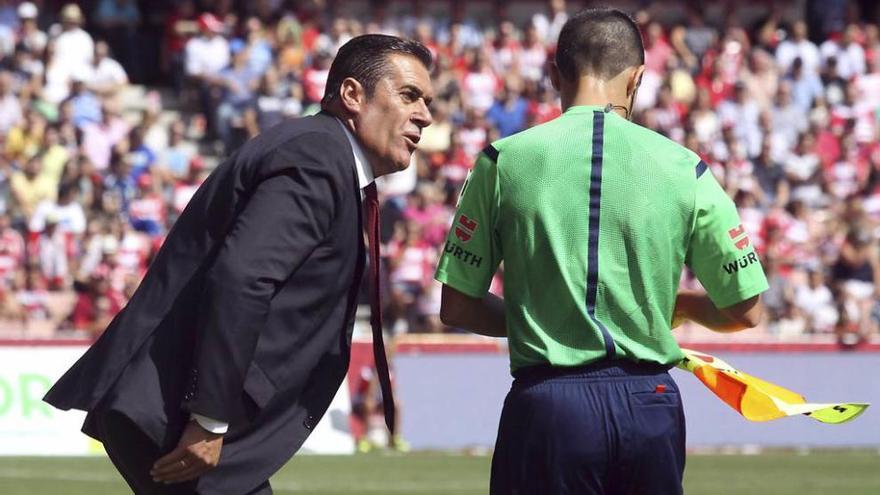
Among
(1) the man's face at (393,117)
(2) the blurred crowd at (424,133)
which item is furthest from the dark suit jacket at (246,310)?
(2) the blurred crowd at (424,133)

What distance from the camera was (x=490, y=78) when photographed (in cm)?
2303

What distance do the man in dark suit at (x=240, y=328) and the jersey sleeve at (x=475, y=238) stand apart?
11.6 inches

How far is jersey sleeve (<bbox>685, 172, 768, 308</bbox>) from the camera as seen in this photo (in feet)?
14.1

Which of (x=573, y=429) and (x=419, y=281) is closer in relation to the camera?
(x=573, y=429)

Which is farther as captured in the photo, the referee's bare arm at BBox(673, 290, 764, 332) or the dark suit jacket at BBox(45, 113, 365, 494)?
the referee's bare arm at BBox(673, 290, 764, 332)

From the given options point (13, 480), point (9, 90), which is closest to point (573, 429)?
point (13, 480)

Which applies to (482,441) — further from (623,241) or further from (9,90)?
(623,241)

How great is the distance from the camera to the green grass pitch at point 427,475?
12.0 metres

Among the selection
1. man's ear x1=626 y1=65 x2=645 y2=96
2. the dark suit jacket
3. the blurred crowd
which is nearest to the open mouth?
the dark suit jacket

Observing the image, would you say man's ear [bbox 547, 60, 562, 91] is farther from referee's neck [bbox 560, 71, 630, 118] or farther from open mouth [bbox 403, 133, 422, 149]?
open mouth [bbox 403, 133, 422, 149]

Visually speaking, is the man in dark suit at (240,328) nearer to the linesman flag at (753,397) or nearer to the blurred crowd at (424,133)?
the linesman flag at (753,397)

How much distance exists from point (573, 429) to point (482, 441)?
43.1 feet

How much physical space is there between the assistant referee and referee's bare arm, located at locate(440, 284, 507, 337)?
16cm

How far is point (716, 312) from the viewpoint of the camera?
4.55m
